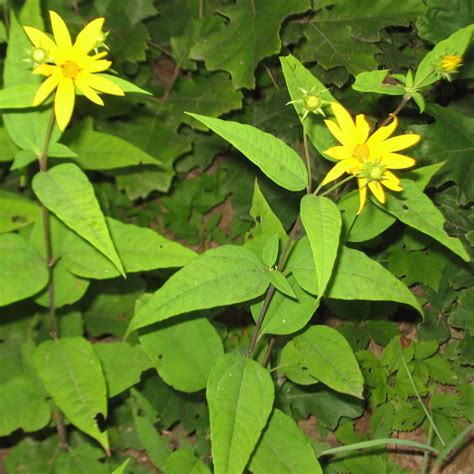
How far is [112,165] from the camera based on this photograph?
2299 mm

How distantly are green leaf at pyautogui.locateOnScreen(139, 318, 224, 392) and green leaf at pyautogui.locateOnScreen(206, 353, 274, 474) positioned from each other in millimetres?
291

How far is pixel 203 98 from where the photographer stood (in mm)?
2820

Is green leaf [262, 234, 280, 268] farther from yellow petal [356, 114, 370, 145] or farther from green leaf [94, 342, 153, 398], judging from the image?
green leaf [94, 342, 153, 398]

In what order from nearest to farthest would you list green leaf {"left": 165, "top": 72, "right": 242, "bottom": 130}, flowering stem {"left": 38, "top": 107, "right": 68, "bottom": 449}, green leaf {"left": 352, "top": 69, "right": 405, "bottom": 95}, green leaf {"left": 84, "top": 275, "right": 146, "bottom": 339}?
green leaf {"left": 352, "top": 69, "right": 405, "bottom": 95}, flowering stem {"left": 38, "top": 107, "right": 68, "bottom": 449}, green leaf {"left": 84, "top": 275, "right": 146, "bottom": 339}, green leaf {"left": 165, "top": 72, "right": 242, "bottom": 130}

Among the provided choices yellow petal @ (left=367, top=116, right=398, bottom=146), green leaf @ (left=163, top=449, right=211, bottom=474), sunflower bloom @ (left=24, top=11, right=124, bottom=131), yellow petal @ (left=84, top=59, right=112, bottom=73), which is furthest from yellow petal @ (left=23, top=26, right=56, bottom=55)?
green leaf @ (left=163, top=449, right=211, bottom=474)

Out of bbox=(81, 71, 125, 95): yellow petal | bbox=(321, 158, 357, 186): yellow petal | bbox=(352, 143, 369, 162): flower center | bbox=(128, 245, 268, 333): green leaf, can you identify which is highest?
bbox=(81, 71, 125, 95): yellow petal

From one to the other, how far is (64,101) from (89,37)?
195mm

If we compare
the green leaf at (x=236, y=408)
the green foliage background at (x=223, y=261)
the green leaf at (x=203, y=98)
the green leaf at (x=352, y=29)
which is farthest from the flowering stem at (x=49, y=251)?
the green leaf at (x=352, y=29)

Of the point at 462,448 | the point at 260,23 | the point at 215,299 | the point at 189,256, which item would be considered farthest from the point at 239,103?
the point at 462,448

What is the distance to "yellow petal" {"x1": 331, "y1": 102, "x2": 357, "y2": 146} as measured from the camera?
1599mm

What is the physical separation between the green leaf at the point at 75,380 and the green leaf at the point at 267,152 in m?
0.94

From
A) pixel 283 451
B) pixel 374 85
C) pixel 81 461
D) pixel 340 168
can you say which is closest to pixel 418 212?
pixel 340 168

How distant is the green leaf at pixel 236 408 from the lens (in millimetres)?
1695

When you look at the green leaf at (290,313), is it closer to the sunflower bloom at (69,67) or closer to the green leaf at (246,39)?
the sunflower bloom at (69,67)
